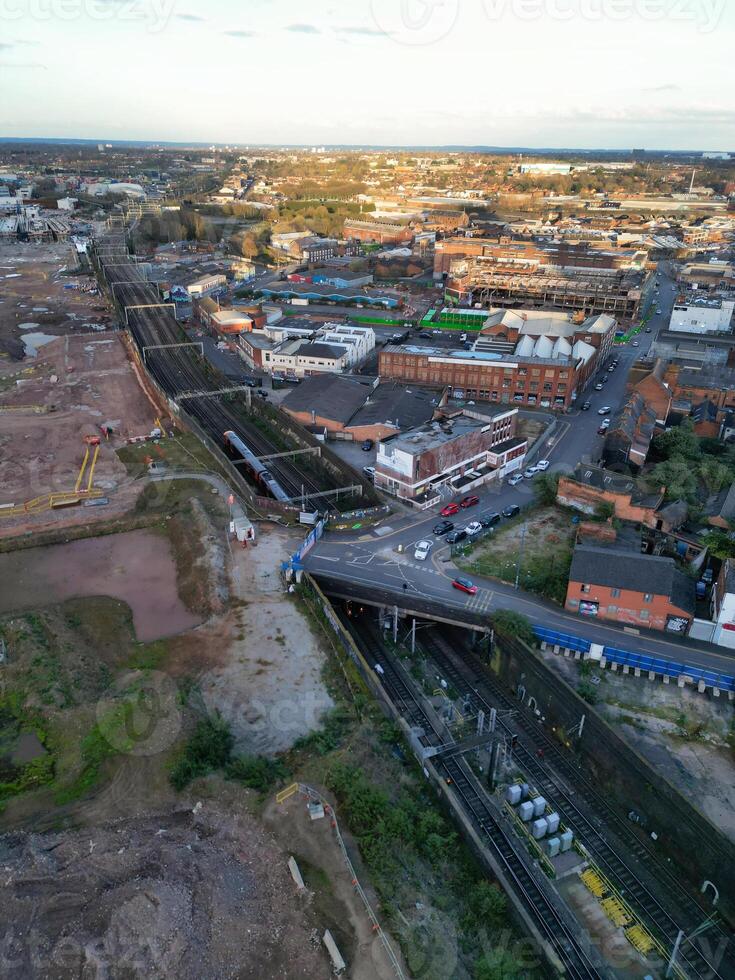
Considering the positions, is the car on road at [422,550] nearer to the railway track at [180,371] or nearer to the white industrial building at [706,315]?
the railway track at [180,371]

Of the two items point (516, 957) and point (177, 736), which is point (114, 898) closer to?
point (177, 736)

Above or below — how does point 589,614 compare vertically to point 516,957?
above

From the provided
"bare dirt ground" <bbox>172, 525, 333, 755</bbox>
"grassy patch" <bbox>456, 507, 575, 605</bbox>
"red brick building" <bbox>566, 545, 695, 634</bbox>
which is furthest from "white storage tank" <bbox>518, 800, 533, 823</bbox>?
"grassy patch" <bbox>456, 507, 575, 605</bbox>

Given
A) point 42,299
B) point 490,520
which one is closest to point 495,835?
point 490,520

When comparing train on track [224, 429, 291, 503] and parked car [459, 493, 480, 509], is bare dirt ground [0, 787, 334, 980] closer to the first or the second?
train on track [224, 429, 291, 503]

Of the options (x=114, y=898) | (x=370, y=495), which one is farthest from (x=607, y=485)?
(x=114, y=898)

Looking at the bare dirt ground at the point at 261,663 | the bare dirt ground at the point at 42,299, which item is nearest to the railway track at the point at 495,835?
the bare dirt ground at the point at 261,663
